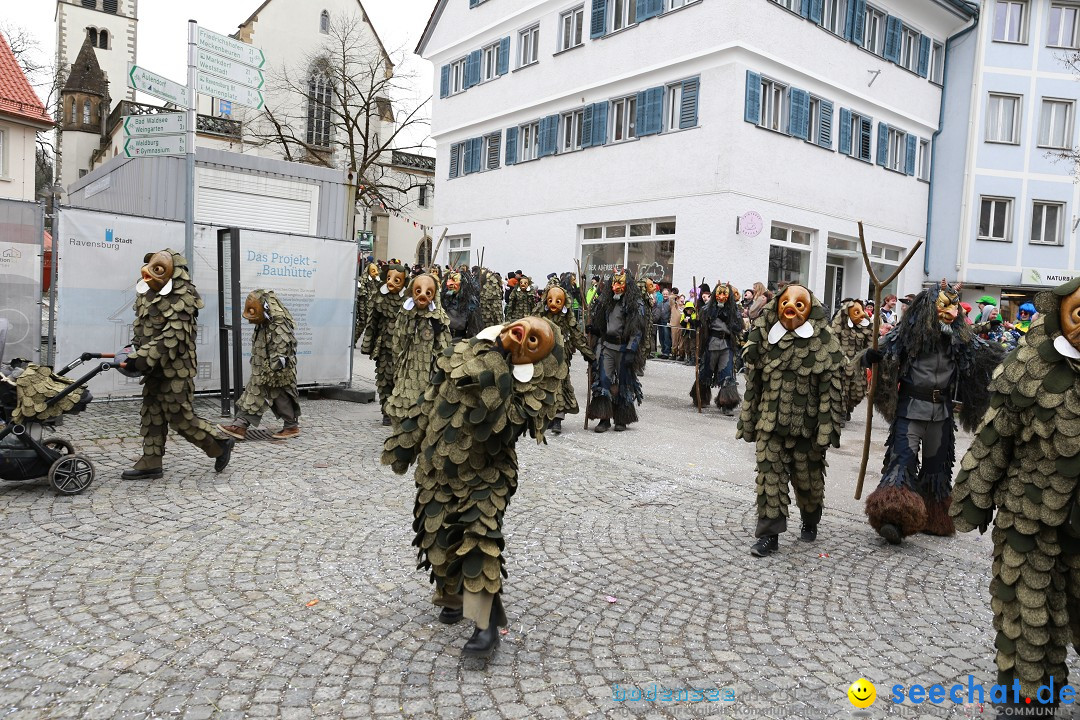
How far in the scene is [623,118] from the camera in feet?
70.3

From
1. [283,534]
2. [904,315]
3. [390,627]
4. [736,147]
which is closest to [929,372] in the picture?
[904,315]

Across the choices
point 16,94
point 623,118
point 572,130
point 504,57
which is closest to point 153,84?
point 623,118

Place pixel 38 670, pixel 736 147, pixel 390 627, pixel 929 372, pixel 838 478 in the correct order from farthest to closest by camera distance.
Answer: pixel 736 147, pixel 838 478, pixel 929 372, pixel 390 627, pixel 38 670

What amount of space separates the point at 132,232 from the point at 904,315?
8.61 m

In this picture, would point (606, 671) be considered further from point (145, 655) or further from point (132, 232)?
point (132, 232)

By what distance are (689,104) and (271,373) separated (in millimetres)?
14503

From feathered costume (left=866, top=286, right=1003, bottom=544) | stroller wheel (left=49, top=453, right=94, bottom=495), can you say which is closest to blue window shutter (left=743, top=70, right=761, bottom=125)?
feathered costume (left=866, top=286, right=1003, bottom=544)

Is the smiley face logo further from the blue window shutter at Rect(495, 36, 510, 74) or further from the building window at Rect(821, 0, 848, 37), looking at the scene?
the blue window shutter at Rect(495, 36, 510, 74)

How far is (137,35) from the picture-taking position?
6244cm

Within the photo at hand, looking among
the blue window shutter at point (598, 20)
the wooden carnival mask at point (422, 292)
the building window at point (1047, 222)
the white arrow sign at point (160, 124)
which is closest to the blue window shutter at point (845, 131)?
the blue window shutter at point (598, 20)

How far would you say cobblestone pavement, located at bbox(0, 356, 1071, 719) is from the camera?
333cm

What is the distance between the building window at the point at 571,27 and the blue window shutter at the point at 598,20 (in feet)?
2.32

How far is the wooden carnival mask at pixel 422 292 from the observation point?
8008mm

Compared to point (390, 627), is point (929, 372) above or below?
above
